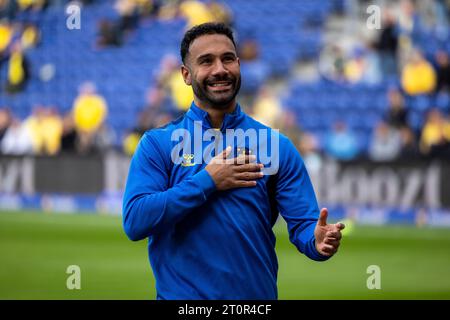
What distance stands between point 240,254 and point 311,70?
1647 cm

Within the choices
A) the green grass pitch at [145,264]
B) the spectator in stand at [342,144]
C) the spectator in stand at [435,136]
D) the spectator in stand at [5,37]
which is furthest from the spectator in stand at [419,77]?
the spectator in stand at [5,37]

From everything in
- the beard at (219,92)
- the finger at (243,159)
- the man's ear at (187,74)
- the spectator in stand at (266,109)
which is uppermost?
the spectator in stand at (266,109)

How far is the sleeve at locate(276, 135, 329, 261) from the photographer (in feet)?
12.5

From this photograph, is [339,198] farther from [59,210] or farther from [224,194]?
[224,194]

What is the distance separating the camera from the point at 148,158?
3703 millimetres

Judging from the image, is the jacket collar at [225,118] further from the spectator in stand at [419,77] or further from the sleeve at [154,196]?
the spectator in stand at [419,77]

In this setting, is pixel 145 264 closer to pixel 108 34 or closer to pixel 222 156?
pixel 222 156

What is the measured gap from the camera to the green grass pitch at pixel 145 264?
9289mm

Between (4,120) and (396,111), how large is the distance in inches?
373

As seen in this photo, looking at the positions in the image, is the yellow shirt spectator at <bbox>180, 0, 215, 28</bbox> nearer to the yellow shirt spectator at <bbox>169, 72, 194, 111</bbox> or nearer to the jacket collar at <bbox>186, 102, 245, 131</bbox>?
the yellow shirt spectator at <bbox>169, 72, 194, 111</bbox>

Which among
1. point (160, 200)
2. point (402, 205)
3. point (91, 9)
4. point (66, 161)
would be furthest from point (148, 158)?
point (91, 9)

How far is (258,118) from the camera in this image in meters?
18.2

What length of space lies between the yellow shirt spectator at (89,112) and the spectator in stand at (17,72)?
2.48 m

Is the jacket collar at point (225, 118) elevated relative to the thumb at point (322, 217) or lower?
elevated
